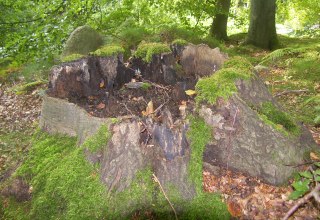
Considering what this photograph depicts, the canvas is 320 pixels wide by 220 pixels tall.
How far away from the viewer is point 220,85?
9.12 ft

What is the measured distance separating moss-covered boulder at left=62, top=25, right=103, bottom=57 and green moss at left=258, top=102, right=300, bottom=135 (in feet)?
19.8

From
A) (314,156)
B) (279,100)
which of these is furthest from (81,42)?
(314,156)

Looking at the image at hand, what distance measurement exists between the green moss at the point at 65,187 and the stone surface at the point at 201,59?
1.96 meters

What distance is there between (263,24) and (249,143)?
7222mm

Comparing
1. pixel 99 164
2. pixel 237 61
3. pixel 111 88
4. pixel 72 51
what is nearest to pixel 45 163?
pixel 99 164

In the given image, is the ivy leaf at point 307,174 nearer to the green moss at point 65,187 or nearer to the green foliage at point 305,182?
the green foliage at point 305,182

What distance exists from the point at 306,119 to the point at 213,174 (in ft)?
8.57

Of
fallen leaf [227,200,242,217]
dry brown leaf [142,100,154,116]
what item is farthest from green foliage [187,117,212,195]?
dry brown leaf [142,100,154,116]

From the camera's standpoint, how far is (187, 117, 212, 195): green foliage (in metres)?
2.68

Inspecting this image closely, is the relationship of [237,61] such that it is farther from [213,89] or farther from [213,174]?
[213,174]

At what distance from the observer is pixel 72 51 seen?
296 inches

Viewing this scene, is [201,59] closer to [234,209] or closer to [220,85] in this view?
[220,85]

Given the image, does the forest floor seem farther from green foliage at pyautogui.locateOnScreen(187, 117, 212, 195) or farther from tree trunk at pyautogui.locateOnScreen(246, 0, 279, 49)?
tree trunk at pyautogui.locateOnScreen(246, 0, 279, 49)

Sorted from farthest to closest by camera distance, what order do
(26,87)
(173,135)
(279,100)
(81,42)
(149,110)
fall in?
(81,42), (26,87), (279,100), (149,110), (173,135)
